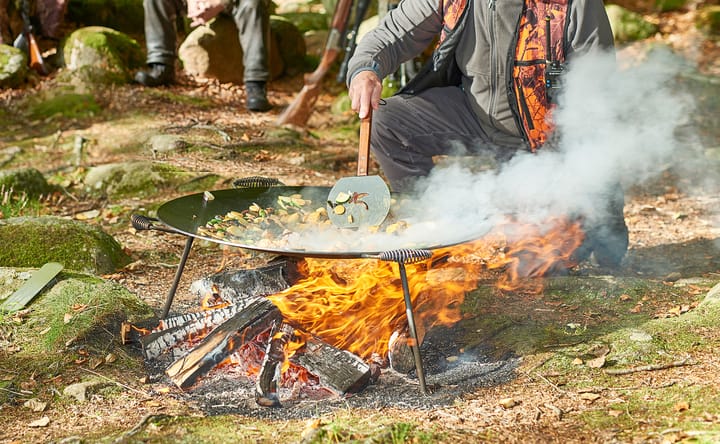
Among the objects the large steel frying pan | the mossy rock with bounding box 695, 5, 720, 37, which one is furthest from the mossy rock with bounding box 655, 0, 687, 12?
the large steel frying pan

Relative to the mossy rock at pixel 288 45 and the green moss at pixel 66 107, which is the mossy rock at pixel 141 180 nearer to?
the green moss at pixel 66 107

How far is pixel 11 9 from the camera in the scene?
8109 mm

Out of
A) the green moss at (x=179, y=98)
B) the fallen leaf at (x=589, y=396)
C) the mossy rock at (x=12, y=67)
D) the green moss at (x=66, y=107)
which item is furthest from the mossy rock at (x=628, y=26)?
the fallen leaf at (x=589, y=396)

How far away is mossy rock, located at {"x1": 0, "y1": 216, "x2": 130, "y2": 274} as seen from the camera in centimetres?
377

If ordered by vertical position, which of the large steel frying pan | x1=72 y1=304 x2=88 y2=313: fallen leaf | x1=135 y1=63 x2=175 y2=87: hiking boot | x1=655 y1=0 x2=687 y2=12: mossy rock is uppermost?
the large steel frying pan

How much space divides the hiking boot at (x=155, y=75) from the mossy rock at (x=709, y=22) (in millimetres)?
7913

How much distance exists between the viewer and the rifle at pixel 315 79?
683cm

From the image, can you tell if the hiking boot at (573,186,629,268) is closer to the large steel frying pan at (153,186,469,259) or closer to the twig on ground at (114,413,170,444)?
the large steel frying pan at (153,186,469,259)

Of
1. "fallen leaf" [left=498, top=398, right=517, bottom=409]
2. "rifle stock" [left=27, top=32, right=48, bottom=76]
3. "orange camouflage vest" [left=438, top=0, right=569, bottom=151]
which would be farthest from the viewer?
"rifle stock" [left=27, top=32, right=48, bottom=76]

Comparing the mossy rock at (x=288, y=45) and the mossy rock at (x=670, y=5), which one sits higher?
the mossy rock at (x=288, y=45)

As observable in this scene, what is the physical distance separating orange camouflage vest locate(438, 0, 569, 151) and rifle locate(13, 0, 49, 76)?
548 cm

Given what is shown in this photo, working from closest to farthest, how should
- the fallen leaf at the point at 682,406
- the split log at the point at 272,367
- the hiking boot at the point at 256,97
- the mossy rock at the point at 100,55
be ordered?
the fallen leaf at the point at 682,406 < the split log at the point at 272,367 < the hiking boot at the point at 256,97 < the mossy rock at the point at 100,55

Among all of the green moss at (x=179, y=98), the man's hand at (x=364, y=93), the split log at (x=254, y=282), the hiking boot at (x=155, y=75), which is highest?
the man's hand at (x=364, y=93)

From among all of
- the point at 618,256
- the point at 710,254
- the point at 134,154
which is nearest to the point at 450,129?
the point at 618,256
